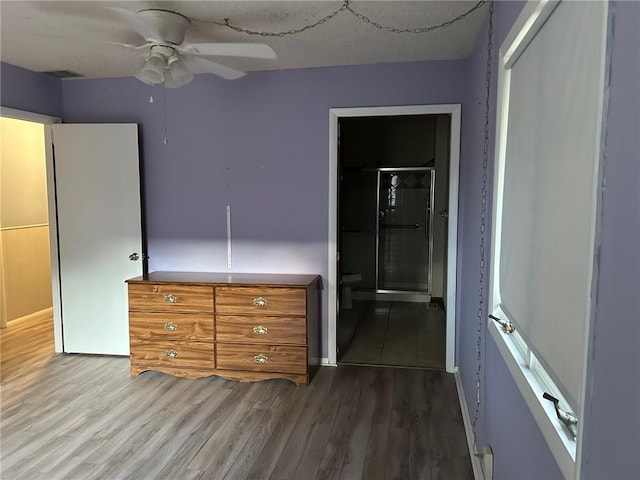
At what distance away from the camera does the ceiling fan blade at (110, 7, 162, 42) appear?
79.0 inches

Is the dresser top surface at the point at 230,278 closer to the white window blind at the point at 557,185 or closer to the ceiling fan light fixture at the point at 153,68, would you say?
the ceiling fan light fixture at the point at 153,68

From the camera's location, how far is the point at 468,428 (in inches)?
102

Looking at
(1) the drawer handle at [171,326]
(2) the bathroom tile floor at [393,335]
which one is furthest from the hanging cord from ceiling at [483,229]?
(1) the drawer handle at [171,326]

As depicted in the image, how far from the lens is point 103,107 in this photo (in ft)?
12.9

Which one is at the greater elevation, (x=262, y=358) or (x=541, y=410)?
(x=541, y=410)

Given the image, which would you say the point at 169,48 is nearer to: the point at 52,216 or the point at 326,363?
the point at 52,216

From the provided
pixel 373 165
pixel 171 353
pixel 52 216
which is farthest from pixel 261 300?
pixel 373 165

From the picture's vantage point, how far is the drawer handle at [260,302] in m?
3.30

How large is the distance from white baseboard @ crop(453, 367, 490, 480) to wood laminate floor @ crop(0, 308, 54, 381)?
11.0ft

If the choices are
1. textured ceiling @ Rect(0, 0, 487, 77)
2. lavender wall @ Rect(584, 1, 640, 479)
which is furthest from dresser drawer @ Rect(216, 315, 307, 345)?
lavender wall @ Rect(584, 1, 640, 479)

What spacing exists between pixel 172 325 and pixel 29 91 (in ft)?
7.27

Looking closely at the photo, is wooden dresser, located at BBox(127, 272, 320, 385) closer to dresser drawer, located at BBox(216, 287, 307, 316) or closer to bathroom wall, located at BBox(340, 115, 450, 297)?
dresser drawer, located at BBox(216, 287, 307, 316)

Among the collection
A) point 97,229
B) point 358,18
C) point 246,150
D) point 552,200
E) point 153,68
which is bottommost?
point 97,229

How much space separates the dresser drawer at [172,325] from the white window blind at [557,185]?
2405mm
